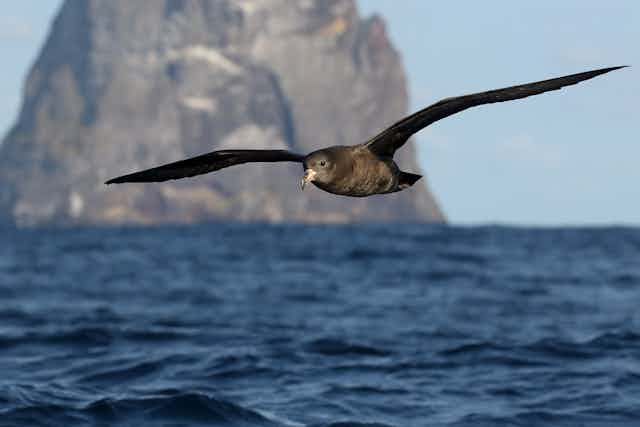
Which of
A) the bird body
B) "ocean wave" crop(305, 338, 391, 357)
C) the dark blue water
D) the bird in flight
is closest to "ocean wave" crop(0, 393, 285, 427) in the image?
the dark blue water

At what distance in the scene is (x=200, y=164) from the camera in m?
10.5

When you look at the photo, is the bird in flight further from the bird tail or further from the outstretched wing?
the bird tail

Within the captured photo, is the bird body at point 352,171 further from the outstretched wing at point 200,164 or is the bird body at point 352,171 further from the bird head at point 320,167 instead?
the outstretched wing at point 200,164

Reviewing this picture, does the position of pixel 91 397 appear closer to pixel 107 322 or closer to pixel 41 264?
pixel 107 322

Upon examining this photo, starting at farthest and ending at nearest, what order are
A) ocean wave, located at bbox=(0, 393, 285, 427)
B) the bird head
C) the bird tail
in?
ocean wave, located at bbox=(0, 393, 285, 427) < the bird tail < the bird head

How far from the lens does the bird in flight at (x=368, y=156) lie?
30.4ft

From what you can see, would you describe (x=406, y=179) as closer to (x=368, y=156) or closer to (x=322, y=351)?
(x=368, y=156)

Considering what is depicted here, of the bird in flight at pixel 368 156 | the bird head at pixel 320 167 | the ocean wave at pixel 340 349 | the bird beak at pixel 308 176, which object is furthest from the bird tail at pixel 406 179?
the ocean wave at pixel 340 349

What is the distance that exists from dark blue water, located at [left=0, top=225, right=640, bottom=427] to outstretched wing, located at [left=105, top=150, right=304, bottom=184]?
10.3 ft

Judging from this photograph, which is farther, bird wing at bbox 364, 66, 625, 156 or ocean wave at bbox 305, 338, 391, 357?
ocean wave at bbox 305, 338, 391, 357

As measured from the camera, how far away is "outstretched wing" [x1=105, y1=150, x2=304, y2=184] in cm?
1000

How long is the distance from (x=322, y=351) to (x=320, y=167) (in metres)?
8.12

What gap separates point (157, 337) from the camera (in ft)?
61.5

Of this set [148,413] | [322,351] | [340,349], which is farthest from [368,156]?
[340,349]
